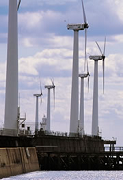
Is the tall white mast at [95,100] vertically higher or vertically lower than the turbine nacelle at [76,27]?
lower

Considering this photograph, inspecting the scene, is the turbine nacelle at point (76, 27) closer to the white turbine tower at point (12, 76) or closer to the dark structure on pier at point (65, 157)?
the dark structure on pier at point (65, 157)

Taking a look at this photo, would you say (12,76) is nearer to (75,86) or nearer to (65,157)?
(65,157)

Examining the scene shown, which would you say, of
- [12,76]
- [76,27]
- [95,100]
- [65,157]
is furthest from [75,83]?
[12,76]

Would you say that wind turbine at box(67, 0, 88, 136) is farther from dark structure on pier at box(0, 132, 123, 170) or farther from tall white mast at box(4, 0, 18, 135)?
tall white mast at box(4, 0, 18, 135)

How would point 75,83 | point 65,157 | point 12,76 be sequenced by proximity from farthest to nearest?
point 75,83 → point 65,157 → point 12,76

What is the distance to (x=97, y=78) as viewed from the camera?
148 meters

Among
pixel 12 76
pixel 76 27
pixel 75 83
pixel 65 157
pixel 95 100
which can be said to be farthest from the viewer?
pixel 95 100

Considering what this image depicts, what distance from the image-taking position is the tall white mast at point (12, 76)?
78.8 m

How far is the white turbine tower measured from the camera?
78.8 meters

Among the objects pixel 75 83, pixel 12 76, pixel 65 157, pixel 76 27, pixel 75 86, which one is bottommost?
pixel 65 157

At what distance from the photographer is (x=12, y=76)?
259 feet

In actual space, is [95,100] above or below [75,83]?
below

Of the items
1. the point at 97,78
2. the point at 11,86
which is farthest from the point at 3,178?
the point at 97,78

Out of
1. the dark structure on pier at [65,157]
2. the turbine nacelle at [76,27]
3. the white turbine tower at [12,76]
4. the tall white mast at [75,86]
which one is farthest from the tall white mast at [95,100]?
the white turbine tower at [12,76]
